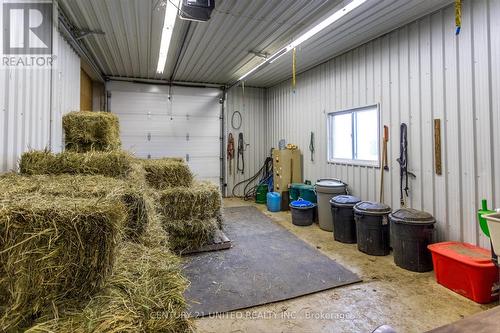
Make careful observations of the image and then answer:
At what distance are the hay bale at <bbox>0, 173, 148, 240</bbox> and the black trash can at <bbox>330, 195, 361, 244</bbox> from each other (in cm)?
289

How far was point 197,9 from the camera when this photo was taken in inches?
114

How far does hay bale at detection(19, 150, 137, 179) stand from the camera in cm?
253

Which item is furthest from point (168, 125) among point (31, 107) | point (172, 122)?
point (31, 107)

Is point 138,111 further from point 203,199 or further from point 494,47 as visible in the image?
point 494,47

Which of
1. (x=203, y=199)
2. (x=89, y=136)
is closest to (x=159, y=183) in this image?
(x=203, y=199)

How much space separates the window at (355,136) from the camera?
4512 mm

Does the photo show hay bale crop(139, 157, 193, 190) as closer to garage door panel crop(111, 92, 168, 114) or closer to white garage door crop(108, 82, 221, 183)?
white garage door crop(108, 82, 221, 183)

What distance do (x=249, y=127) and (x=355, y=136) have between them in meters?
3.71

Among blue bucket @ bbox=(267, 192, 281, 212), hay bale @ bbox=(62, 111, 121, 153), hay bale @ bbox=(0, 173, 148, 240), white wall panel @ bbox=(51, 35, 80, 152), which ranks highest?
white wall panel @ bbox=(51, 35, 80, 152)

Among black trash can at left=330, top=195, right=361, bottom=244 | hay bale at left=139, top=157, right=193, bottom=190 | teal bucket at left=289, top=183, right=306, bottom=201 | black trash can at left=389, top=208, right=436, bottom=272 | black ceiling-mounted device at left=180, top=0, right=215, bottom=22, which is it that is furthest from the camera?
teal bucket at left=289, top=183, right=306, bottom=201

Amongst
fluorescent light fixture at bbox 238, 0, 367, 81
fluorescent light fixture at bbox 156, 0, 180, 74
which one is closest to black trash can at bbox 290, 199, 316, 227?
fluorescent light fixture at bbox 238, 0, 367, 81

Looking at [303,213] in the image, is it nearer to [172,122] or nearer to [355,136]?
[355,136]

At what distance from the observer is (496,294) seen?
8.21ft

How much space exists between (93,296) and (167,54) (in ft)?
15.6
